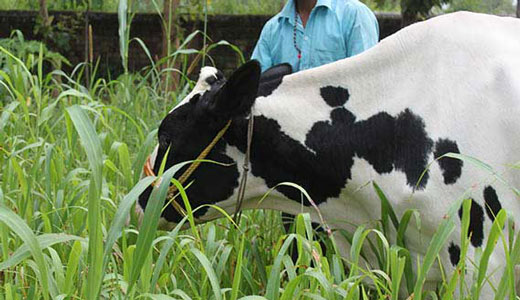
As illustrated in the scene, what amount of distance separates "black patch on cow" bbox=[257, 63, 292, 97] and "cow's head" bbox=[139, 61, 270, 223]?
5.1 inches

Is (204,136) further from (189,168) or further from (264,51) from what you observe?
(264,51)

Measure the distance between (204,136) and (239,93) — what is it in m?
0.24

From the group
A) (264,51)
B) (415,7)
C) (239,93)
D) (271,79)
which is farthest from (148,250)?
(415,7)

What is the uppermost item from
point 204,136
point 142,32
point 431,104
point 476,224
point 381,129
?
point 431,104

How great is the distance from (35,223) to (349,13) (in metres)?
1.51

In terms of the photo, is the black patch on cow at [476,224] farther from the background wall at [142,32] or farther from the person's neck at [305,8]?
the background wall at [142,32]

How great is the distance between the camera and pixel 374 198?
9.87ft

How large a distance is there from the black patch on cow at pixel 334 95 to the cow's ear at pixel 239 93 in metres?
0.25

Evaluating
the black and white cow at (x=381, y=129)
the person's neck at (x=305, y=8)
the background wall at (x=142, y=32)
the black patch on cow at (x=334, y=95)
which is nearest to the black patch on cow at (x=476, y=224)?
the black and white cow at (x=381, y=129)

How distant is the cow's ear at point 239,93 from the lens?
2.90 metres

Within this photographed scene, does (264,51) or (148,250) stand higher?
(264,51)

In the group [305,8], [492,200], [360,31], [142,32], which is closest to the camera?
[492,200]

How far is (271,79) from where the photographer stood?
329 centimetres

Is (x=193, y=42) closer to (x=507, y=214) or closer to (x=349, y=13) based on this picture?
(x=349, y=13)
